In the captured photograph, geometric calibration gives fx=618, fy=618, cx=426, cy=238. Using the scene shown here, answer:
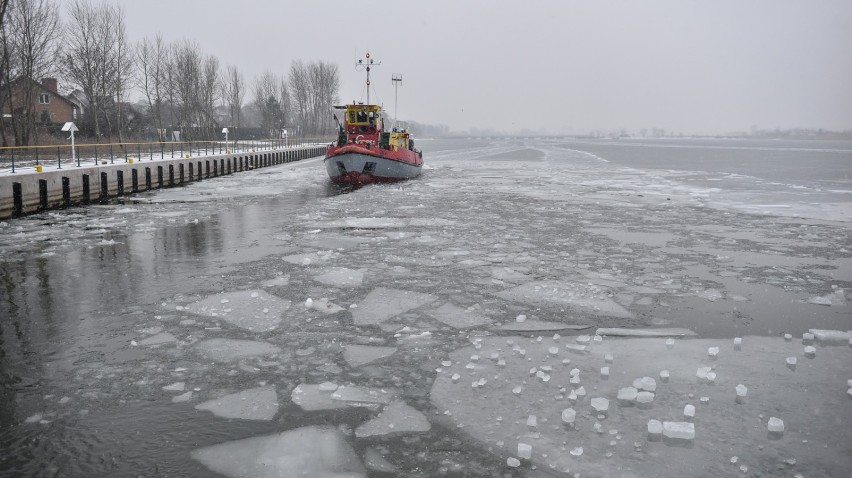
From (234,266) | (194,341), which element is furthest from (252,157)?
(194,341)

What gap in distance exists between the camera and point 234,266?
9.91 m

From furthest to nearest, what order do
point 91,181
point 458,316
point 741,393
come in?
point 91,181, point 458,316, point 741,393

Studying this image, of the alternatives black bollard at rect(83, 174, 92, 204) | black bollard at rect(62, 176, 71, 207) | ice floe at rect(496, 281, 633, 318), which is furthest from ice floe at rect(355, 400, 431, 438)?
black bollard at rect(83, 174, 92, 204)

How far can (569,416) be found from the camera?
446 centimetres

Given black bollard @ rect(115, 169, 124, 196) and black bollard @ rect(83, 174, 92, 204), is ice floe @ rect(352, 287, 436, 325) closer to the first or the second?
black bollard @ rect(83, 174, 92, 204)

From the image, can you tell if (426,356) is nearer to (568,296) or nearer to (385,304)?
(385,304)

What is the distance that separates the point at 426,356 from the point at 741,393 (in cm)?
265

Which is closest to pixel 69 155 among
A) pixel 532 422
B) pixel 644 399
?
pixel 532 422

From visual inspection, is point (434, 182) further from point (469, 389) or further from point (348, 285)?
point (469, 389)

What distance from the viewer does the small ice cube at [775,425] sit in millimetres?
4281

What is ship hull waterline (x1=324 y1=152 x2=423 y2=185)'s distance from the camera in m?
29.4

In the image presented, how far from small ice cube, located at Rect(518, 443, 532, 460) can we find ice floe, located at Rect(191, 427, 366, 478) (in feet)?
3.31

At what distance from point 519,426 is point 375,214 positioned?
13139mm

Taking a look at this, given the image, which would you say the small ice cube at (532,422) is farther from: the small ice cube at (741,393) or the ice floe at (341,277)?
the ice floe at (341,277)
